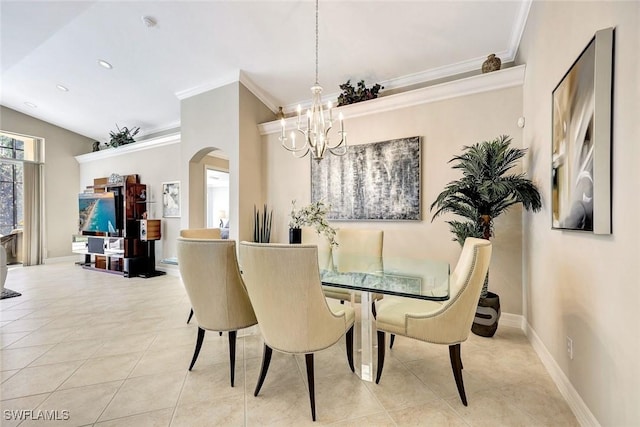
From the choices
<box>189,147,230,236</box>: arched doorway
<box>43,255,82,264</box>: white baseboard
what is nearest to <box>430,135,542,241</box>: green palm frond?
<box>189,147,230,236</box>: arched doorway

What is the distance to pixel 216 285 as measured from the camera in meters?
1.86

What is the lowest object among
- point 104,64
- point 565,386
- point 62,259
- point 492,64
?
point 62,259

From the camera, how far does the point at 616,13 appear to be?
127cm

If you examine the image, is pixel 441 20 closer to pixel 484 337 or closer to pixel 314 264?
pixel 314 264

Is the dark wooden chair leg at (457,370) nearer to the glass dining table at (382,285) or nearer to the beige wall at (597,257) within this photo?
the glass dining table at (382,285)

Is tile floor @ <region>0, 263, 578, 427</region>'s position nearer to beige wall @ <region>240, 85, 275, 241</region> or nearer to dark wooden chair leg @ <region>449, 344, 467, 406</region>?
dark wooden chair leg @ <region>449, 344, 467, 406</region>

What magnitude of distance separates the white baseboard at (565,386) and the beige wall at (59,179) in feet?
31.0

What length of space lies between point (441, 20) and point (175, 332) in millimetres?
4151

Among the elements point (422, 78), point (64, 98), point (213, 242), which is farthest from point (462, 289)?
point (64, 98)

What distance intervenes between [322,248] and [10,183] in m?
7.70

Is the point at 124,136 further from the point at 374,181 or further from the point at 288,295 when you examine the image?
the point at 288,295

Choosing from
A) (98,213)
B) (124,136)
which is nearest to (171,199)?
(98,213)

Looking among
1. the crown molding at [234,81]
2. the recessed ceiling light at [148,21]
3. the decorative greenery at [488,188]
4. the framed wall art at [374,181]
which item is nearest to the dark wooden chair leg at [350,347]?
the decorative greenery at [488,188]

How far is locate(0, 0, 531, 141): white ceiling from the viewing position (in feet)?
9.18
